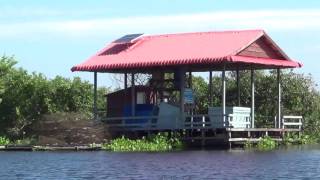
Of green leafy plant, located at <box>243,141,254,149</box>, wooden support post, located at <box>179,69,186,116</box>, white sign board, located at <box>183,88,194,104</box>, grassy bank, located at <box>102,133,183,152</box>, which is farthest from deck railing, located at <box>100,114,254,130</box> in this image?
white sign board, located at <box>183,88,194,104</box>

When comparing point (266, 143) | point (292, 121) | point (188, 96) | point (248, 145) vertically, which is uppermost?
point (188, 96)

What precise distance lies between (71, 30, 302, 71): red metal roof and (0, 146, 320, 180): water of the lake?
734 centimetres

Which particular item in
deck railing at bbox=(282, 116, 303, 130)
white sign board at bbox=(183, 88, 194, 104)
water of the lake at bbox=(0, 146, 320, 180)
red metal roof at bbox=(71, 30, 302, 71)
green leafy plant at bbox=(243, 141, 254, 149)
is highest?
red metal roof at bbox=(71, 30, 302, 71)

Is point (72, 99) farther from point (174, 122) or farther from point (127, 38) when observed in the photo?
point (174, 122)

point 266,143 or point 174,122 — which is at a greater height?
point 174,122

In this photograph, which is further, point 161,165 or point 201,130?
point 201,130

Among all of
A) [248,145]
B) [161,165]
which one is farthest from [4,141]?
[161,165]

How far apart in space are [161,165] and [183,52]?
17182 millimetres

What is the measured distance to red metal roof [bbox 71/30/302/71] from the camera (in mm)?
46375

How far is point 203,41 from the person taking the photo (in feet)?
163

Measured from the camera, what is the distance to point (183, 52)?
48.3 m

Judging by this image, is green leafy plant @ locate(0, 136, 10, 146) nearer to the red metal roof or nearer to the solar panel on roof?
the red metal roof

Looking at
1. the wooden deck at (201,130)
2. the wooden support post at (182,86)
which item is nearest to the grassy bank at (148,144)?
the wooden deck at (201,130)

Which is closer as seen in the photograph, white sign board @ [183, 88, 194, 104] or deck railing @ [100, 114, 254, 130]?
deck railing @ [100, 114, 254, 130]
